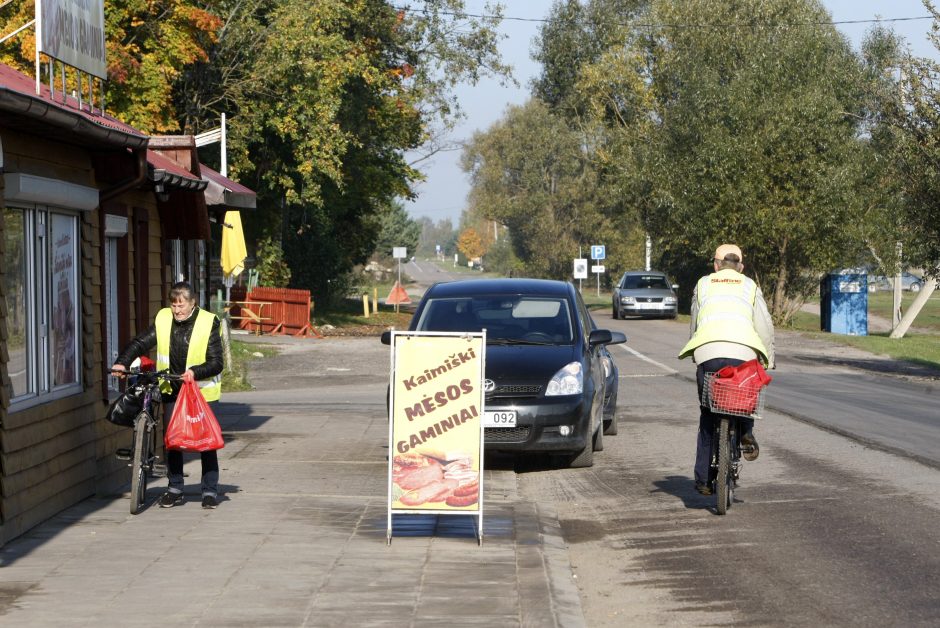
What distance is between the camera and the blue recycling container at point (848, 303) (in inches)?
1650

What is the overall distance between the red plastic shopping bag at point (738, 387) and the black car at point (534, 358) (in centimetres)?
245

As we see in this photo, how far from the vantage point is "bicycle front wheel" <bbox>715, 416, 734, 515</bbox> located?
916 centimetres

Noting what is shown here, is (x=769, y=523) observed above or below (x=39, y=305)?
below

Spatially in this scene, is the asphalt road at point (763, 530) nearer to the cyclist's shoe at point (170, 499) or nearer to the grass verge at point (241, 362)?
the cyclist's shoe at point (170, 499)

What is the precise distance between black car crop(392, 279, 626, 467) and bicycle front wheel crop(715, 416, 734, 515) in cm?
233

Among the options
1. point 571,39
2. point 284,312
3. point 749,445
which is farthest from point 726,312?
point 571,39

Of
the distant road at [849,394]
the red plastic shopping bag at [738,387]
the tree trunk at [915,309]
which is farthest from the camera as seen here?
the tree trunk at [915,309]

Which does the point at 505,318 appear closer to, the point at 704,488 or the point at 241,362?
the point at 704,488

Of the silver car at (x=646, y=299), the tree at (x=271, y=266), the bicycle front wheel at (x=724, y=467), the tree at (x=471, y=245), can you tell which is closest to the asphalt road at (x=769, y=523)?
the bicycle front wheel at (x=724, y=467)

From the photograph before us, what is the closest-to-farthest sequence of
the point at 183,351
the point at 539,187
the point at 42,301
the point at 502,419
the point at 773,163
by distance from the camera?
the point at 42,301 < the point at 183,351 < the point at 502,419 < the point at 773,163 < the point at 539,187

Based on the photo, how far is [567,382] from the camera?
11.6 meters

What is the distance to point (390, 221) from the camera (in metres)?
108

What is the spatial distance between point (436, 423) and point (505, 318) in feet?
14.9

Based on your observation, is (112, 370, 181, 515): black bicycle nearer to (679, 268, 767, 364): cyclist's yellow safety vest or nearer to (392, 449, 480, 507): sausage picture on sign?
(392, 449, 480, 507): sausage picture on sign
